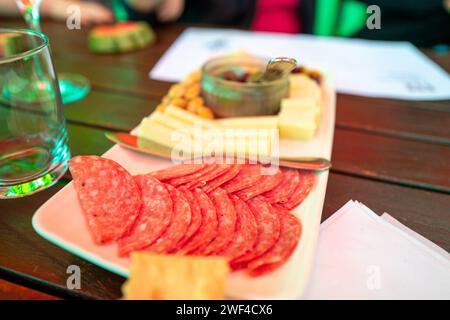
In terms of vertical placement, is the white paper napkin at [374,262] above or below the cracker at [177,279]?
below

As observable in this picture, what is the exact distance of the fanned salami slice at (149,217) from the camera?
21.0 inches

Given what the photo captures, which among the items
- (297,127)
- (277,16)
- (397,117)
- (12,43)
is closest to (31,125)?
(12,43)

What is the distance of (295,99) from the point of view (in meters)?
0.92

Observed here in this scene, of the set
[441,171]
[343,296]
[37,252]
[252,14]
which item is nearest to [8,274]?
[37,252]

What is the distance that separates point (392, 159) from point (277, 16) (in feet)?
3.85

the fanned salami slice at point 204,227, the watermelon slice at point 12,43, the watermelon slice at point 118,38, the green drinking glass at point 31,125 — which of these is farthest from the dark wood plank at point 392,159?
the watermelon slice at point 118,38

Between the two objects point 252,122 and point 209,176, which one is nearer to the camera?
point 209,176

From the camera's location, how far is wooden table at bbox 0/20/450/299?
56 centimetres

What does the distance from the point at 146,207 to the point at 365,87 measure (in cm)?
81

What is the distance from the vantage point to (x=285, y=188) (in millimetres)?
668

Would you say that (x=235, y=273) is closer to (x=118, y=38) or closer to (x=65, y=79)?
(x=65, y=79)

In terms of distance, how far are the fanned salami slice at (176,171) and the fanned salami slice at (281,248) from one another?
0.53 ft

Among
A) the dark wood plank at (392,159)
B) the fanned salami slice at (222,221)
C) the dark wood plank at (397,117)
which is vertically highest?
the fanned salami slice at (222,221)

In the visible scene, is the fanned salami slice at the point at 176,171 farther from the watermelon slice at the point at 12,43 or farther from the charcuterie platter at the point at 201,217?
the watermelon slice at the point at 12,43
